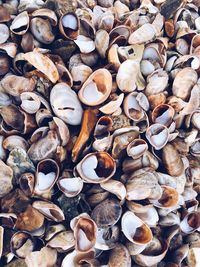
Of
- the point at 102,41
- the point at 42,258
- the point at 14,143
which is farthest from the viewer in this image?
the point at 102,41

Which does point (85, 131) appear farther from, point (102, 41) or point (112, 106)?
point (102, 41)

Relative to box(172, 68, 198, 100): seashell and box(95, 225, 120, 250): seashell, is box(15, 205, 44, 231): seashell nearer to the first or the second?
box(95, 225, 120, 250): seashell

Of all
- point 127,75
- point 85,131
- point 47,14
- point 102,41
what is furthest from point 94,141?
point 47,14

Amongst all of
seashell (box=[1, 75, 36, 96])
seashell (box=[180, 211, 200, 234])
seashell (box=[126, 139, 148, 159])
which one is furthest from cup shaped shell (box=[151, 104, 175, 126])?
seashell (box=[1, 75, 36, 96])

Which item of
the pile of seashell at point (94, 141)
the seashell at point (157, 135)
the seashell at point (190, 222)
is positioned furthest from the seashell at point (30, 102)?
the seashell at point (190, 222)

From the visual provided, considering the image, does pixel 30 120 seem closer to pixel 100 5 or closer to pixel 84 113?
pixel 84 113

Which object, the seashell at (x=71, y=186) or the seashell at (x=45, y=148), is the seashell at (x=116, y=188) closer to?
the seashell at (x=71, y=186)
